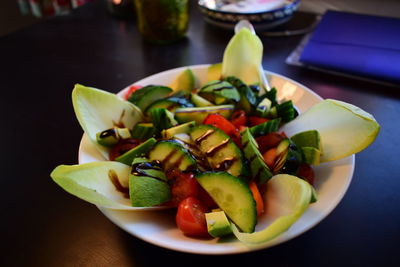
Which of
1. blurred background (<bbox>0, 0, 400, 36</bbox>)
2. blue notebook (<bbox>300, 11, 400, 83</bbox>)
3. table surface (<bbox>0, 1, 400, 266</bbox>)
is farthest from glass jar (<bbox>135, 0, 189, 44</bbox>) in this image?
blue notebook (<bbox>300, 11, 400, 83</bbox>)

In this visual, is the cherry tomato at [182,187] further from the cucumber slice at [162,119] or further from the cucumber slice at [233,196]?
the cucumber slice at [162,119]

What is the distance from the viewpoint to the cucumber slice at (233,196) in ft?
1.66

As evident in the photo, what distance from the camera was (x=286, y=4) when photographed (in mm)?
1378

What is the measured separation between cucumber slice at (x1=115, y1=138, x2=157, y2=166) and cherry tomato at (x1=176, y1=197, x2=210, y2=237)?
0.13 meters

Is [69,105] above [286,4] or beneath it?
beneath

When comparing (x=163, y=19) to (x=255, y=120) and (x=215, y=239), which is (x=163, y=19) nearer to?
(x=255, y=120)

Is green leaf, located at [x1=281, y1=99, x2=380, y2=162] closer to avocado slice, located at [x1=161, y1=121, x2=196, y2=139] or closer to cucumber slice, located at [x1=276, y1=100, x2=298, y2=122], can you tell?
cucumber slice, located at [x1=276, y1=100, x2=298, y2=122]

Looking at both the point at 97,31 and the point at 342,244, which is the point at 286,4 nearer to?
the point at 97,31

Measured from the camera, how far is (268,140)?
2.07 ft

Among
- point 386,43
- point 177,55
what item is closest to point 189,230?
point 177,55

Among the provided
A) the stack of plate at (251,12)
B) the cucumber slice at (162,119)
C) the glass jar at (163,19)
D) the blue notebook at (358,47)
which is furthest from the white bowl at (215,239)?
the stack of plate at (251,12)

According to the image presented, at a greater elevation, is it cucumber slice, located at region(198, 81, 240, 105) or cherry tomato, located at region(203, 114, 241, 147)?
cucumber slice, located at region(198, 81, 240, 105)

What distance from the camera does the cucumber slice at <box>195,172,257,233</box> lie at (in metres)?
0.51

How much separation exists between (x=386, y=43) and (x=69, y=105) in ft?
3.52
